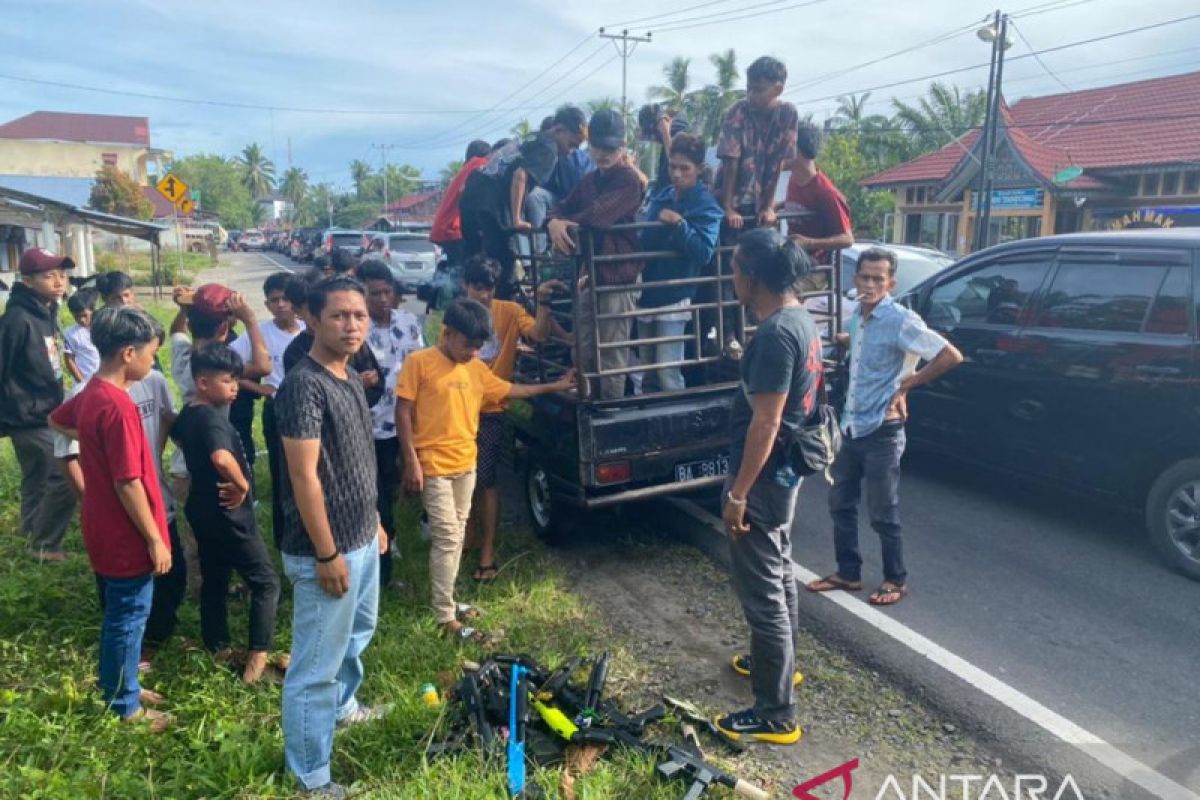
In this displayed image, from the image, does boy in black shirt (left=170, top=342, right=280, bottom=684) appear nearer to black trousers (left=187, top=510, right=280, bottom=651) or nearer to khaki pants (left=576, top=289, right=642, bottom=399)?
black trousers (left=187, top=510, right=280, bottom=651)

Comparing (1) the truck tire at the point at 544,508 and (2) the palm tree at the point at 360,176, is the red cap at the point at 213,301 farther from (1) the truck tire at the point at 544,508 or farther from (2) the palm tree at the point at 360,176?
(2) the palm tree at the point at 360,176

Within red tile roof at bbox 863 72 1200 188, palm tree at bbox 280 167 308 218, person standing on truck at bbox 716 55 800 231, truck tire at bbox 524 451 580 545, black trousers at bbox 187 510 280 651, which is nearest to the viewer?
black trousers at bbox 187 510 280 651

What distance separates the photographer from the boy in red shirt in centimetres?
304

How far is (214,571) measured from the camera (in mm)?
3666

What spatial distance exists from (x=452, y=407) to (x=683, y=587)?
5.24 ft

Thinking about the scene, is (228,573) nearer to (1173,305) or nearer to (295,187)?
(1173,305)

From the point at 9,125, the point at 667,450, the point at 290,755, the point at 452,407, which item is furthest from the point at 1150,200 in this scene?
the point at 9,125

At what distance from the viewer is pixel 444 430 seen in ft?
12.8

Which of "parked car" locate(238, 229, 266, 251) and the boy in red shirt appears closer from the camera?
the boy in red shirt

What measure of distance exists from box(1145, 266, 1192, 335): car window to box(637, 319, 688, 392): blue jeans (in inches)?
99.0

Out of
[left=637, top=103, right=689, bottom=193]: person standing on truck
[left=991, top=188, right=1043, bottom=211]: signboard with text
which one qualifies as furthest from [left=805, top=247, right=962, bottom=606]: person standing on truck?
[left=991, top=188, right=1043, bottom=211]: signboard with text

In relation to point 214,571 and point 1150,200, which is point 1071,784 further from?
point 1150,200

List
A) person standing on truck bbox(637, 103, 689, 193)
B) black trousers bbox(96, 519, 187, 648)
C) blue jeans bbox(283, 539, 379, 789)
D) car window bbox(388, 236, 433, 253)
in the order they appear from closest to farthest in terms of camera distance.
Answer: blue jeans bbox(283, 539, 379, 789), black trousers bbox(96, 519, 187, 648), person standing on truck bbox(637, 103, 689, 193), car window bbox(388, 236, 433, 253)

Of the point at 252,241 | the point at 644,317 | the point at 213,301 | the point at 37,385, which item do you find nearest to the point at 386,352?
the point at 213,301
